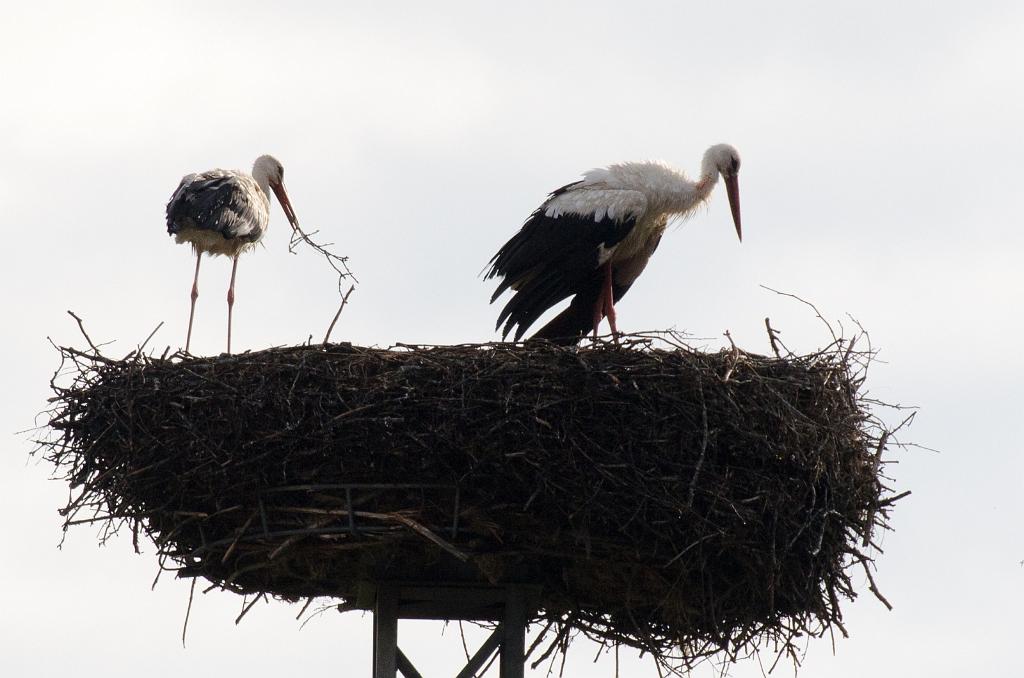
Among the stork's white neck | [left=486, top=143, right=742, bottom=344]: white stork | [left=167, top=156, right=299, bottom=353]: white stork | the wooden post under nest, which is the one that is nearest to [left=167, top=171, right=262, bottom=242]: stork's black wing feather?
[left=167, top=156, right=299, bottom=353]: white stork

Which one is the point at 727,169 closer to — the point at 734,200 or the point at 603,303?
the point at 734,200

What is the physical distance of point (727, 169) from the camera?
446 inches

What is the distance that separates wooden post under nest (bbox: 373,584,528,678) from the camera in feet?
25.5

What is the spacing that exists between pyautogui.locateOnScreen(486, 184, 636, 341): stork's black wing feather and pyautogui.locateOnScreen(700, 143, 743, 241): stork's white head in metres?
0.89

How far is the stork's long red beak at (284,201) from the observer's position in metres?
13.5

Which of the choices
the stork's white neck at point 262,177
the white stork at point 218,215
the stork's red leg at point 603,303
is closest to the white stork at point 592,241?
the stork's red leg at point 603,303

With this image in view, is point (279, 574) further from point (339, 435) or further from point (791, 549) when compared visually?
point (791, 549)

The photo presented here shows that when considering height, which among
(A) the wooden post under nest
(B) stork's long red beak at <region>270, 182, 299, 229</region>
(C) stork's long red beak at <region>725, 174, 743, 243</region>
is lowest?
(A) the wooden post under nest

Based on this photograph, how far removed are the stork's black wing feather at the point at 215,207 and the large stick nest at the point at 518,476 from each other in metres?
3.82

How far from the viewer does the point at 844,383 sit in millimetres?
8250

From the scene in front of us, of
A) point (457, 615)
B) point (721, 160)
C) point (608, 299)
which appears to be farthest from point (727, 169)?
point (457, 615)

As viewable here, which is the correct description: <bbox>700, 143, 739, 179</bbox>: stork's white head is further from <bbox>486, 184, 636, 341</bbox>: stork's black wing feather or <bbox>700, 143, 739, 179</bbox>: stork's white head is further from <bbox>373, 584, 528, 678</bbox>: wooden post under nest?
<bbox>373, 584, 528, 678</bbox>: wooden post under nest

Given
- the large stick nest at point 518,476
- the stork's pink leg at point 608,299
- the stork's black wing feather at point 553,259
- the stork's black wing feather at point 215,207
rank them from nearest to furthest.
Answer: the large stick nest at point 518,476 < the stork's black wing feather at point 553,259 < the stork's pink leg at point 608,299 < the stork's black wing feather at point 215,207

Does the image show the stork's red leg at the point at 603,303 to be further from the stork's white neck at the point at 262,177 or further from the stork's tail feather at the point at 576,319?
the stork's white neck at the point at 262,177
